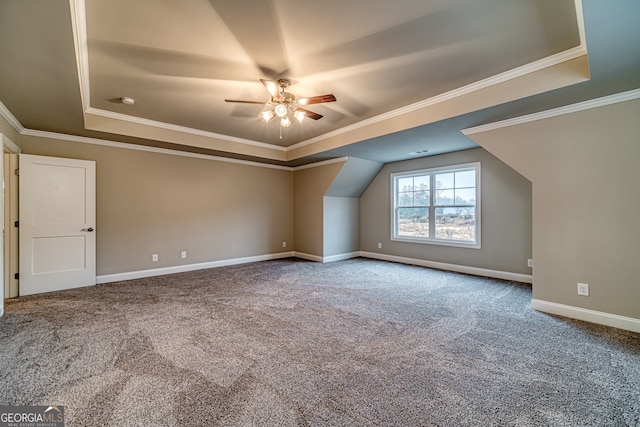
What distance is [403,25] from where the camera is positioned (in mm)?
2223

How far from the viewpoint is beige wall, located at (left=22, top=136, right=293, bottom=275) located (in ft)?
14.8

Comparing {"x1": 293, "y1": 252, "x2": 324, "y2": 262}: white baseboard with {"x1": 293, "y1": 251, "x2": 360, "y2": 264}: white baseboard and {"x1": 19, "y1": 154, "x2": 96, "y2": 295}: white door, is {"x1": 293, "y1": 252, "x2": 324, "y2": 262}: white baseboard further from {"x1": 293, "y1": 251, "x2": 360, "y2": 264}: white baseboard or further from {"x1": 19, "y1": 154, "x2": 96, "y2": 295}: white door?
{"x1": 19, "y1": 154, "x2": 96, "y2": 295}: white door

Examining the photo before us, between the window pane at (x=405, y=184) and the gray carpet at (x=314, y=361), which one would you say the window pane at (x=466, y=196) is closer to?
the window pane at (x=405, y=184)

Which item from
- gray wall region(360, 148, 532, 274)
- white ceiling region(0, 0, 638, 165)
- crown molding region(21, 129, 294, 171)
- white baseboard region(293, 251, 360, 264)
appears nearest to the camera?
white ceiling region(0, 0, 638, 165)

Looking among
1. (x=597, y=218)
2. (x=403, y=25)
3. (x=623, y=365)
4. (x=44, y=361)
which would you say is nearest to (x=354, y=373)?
(x=623, y=365)

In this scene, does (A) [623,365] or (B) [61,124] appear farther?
(B) [61,124]

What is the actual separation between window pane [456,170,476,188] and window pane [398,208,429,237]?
2.87 feet

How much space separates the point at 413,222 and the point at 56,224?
252 inches

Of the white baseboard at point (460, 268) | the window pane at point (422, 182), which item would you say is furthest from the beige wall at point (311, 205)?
the window pane at point (422, 182)

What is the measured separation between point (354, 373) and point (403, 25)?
9.17ft

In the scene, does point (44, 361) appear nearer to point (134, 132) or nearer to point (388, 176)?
point (134, 132)

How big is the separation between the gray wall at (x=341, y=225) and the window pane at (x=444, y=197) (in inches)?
80.9

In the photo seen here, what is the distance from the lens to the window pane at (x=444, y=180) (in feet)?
18.1

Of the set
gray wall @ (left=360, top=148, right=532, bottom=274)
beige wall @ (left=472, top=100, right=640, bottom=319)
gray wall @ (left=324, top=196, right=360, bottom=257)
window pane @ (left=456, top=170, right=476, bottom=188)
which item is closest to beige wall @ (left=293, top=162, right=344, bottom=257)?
gray wall @ (left=324, top=196, right=360, bottom=257)
